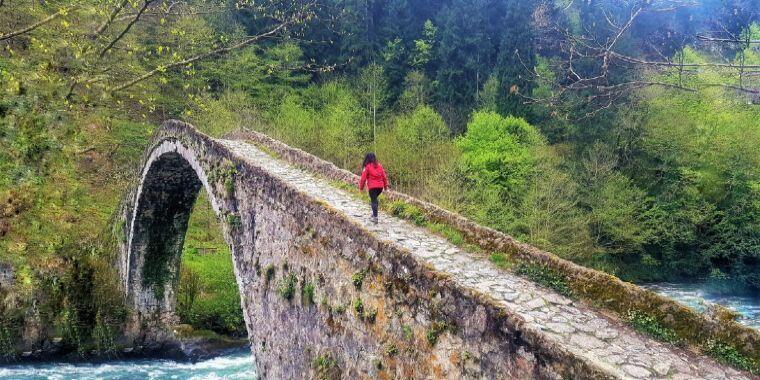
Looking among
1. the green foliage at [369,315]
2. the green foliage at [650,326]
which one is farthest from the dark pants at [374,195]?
the green foliage at [650,326]

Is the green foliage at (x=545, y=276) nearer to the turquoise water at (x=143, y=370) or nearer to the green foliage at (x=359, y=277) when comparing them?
the green foliage at (x=359, y=277)

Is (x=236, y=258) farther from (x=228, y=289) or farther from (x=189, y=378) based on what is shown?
(x=228, y=289)

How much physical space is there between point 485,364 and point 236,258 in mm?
7019

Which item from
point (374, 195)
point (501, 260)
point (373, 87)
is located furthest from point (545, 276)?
point (373, 87)

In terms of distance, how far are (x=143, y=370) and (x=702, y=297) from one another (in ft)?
76.0

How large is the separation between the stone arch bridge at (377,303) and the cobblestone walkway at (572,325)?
15mm

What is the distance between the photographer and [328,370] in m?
7.06

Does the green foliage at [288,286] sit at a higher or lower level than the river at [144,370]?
higher

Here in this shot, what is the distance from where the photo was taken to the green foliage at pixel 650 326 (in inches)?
188

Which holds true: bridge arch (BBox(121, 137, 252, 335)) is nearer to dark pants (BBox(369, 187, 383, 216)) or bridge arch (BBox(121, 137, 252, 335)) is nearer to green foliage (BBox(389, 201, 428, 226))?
green foliage (BBox(389, 201, 428, 226))

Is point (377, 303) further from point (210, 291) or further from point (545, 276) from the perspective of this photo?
point (210, 291)

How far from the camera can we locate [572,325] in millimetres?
4926

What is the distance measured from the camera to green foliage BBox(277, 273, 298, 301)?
8.27m

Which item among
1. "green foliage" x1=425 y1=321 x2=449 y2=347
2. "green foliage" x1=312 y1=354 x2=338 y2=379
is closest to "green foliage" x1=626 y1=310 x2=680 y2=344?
"green foliage" x1=425 y1=321 x2=449 y2=347
